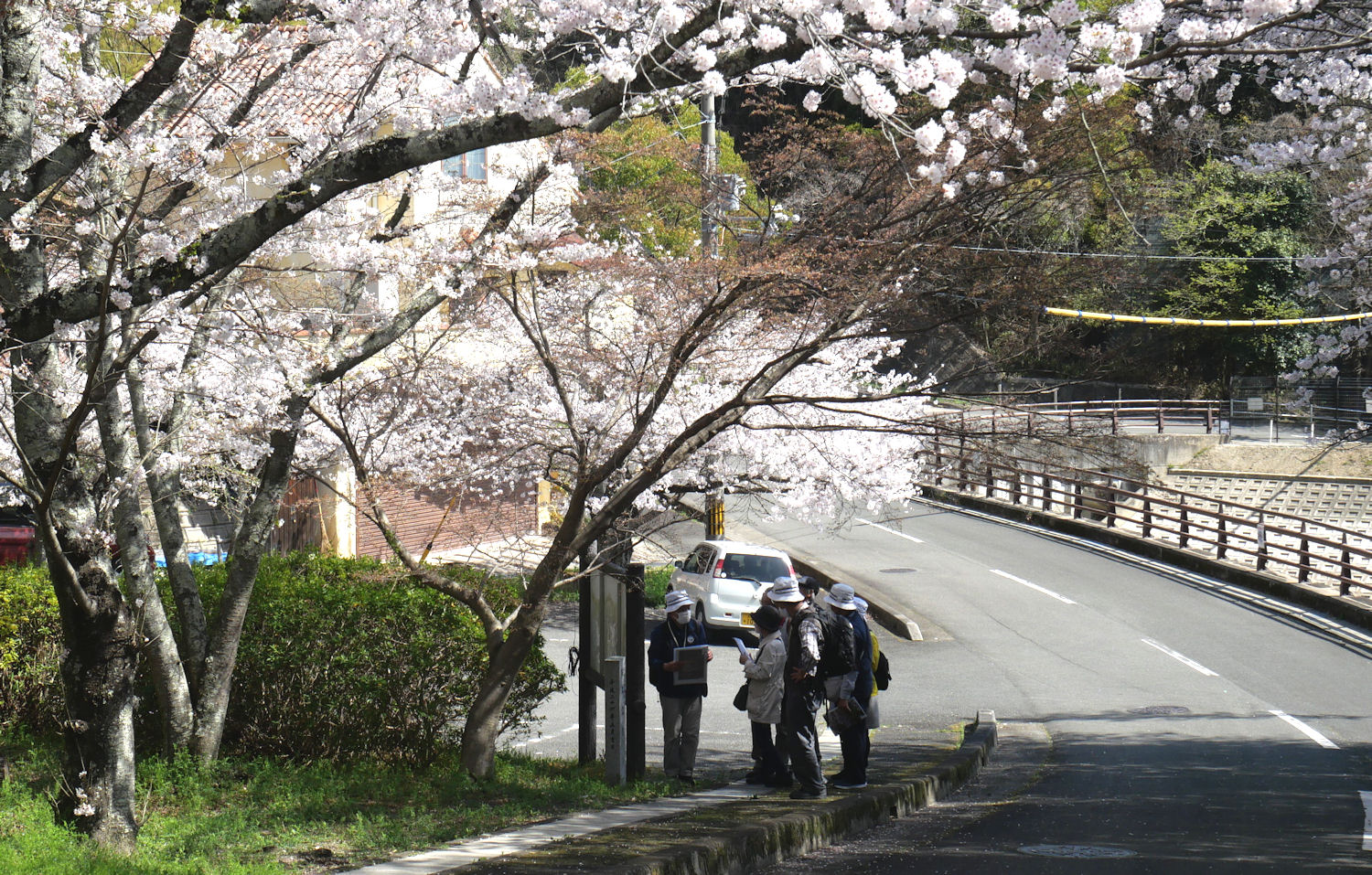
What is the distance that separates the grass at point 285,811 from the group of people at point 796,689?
69 centimetres

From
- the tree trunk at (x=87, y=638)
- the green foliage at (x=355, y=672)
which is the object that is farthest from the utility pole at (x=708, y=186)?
the tree trunk at (x=87, y=638)

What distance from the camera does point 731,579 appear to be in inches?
733

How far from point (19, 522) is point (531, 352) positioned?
28.5ft

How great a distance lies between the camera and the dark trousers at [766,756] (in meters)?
8.48

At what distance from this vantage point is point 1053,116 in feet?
22.0

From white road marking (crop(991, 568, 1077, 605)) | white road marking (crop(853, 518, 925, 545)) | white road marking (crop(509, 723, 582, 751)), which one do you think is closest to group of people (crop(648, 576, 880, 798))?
white road marking (crop(509, 723, 582, 751))

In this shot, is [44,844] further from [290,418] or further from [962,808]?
[962,808]

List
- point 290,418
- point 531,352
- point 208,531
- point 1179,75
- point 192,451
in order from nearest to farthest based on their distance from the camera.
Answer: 1. point 1179,75
2. point 290,418
3. point 192,451
4. point 531,352
5. point 208,531

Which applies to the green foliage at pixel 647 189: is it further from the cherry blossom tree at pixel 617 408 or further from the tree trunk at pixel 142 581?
the tree trunk at pixel 142 581

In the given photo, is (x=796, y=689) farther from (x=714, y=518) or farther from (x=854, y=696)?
A: (x=714, y=518)

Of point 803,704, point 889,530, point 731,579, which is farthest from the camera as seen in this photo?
point 889,530

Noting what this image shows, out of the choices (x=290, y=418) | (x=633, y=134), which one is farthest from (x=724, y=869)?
(x=633, y=134)

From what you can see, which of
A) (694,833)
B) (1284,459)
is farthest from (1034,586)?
(1284,459)

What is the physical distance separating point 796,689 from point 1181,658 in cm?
1029
